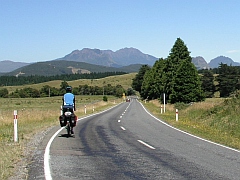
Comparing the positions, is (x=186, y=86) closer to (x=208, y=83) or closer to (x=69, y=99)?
(x=69, y=99)

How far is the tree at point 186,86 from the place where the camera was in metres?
49.6

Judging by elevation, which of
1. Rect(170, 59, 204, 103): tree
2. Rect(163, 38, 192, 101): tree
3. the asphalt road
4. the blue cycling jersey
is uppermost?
Rect(163, 38, 192, 101): tree

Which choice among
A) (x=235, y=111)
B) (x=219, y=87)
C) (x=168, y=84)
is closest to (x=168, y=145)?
(x=235, y=111)

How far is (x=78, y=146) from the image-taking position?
1270cm

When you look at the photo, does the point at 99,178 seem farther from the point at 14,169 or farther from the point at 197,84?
the point at 197,84

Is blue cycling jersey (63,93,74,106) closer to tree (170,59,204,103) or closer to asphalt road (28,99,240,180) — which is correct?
asphalt road (28,99,240,180)

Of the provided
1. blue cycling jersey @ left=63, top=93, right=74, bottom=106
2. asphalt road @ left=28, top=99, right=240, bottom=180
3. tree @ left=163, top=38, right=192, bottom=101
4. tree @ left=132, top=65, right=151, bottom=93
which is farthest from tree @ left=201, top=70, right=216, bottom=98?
asphalt road @ left=28, top=99, right=240, bottom=180

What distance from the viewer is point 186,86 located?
4959cm

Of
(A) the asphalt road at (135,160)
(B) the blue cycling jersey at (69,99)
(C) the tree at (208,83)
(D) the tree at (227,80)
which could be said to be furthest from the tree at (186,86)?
(C) the tree at (208,83)

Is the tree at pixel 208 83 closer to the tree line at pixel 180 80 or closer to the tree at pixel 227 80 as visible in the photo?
the tree at pixel 227 80

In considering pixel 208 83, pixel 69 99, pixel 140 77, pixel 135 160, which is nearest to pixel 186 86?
pixel 69 99

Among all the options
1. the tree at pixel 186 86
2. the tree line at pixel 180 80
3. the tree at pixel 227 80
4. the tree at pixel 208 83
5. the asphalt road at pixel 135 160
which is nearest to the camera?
the asphalt road at pixel 135 160

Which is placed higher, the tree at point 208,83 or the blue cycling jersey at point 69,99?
the tree at point 208,83

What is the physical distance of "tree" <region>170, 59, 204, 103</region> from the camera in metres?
49.6
